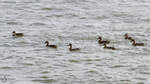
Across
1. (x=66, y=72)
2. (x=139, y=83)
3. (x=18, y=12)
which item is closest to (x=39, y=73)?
(x=66, y=72)

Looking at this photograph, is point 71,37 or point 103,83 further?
point 71,37

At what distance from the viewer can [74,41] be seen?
65.6 feet

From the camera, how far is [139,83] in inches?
625

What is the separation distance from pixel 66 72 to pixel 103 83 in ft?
4.68

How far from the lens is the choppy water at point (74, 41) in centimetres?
1638

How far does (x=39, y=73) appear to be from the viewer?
16453mm

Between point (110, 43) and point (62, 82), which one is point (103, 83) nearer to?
point (62, 82)

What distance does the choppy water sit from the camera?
1638 centimetres

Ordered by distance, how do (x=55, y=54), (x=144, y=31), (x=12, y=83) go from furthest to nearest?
1. (x=144, y=31)
2. (x=55, y=54)
3. (x=12, y=83)

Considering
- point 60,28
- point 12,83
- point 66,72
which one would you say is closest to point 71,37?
point 60,28

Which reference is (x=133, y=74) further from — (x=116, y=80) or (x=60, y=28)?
(x=60, y=28)

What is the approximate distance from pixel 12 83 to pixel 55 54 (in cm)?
329

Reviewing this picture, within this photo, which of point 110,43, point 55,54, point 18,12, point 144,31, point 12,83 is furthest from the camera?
point 18,12

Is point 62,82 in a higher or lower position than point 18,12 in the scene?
lower
